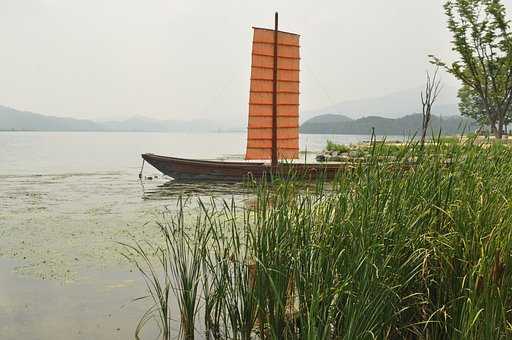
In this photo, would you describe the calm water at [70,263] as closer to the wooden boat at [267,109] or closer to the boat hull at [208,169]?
the boat hull at [208,169]

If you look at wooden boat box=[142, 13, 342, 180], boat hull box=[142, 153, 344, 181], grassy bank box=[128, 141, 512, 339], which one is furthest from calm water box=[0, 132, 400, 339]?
wooden boat box=[142, 13, 342, 180]

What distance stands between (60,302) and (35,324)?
0.55 meters

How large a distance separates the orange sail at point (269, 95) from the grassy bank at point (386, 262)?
611 inches

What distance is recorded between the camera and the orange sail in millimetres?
19156

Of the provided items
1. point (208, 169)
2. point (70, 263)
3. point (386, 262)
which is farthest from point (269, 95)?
point (386, 262)

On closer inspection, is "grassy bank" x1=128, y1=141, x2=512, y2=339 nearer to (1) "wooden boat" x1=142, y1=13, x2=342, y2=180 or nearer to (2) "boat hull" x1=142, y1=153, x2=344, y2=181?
(2) "boat hull" x1=142, y1=153, x2=344, y2=181

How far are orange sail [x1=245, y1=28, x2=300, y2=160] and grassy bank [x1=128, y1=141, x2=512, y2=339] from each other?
15531 millimetres

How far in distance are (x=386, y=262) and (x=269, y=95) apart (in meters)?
17.1

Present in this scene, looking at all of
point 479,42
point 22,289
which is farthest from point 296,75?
point 22,289

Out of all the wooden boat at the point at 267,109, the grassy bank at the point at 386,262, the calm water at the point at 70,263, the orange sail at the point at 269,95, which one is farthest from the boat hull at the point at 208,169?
the grassy bank at the point at 386,262

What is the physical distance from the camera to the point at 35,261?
21.5 feet

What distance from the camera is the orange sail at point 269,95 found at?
1916 cm

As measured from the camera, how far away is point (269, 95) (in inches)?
760

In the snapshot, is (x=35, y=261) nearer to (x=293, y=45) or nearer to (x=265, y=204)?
(x=265, y=204)
